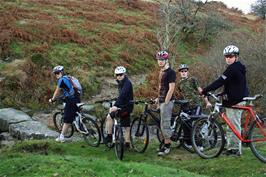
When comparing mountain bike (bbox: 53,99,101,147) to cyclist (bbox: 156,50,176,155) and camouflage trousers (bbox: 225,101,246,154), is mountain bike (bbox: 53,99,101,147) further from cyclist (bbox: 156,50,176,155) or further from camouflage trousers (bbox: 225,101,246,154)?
camouflage trousers (bbox: 225,101,246,154)

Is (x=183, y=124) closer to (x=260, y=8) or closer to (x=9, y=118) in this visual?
(x=9, y=118)

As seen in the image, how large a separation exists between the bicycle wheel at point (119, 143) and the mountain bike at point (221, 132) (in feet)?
5.31

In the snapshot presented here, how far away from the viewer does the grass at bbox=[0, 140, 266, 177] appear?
7156mm

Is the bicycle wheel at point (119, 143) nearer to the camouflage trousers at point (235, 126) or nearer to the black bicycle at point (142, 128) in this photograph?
the black bicycle at point (142, 128)

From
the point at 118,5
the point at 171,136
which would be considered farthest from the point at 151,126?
the point at 118,5

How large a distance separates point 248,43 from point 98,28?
13294 millimetres

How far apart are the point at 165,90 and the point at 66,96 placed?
3.06 meters

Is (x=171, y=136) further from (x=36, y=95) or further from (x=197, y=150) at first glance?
(x=36, y=95)

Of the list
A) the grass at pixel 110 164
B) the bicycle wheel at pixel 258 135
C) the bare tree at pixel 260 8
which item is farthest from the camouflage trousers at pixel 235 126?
the bare tree at pixel 260 8

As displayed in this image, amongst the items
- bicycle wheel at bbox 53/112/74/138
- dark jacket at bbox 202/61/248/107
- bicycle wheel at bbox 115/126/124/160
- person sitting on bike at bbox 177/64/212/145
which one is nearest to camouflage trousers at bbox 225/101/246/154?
dark jacket at bbox 202/61/248/107

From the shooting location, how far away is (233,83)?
28.1 ft

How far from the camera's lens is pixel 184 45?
32.9 m

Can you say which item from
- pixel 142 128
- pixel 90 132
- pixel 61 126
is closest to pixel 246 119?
pixel 142 128

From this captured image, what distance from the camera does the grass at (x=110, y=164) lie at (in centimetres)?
716
